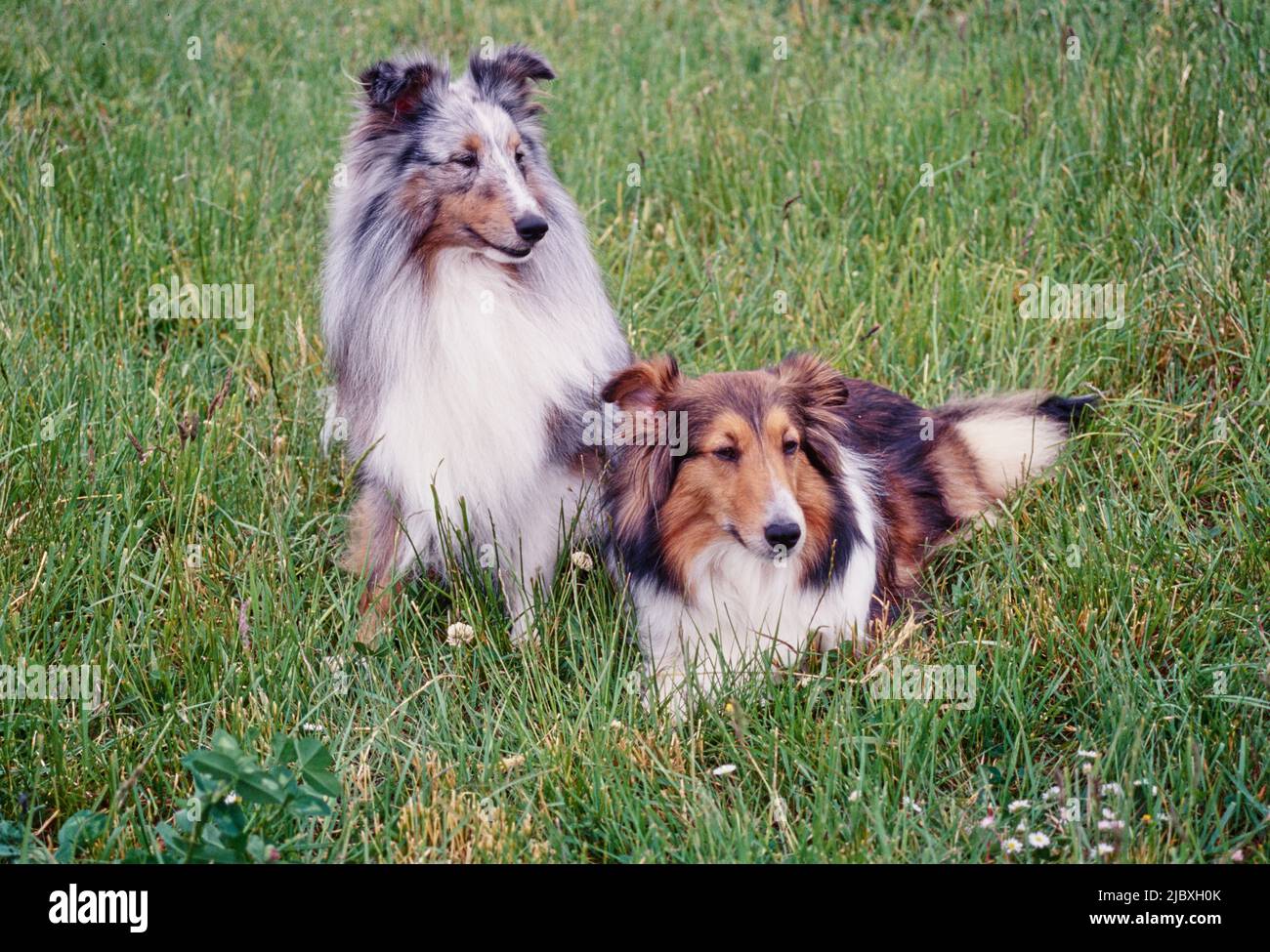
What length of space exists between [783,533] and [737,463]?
0.87ft

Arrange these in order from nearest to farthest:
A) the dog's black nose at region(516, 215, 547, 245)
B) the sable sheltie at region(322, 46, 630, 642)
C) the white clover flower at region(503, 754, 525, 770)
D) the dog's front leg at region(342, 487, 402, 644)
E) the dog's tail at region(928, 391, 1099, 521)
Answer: the white clover flower at region(503, 754, 525, 770)
the dog's black nose at region(516, 215, 547, 245)
the sable sheltie at region(322, 46, 630, 642)
the dog's front leg at region(342, 487, 402, 644)
the dog's tail at region(928, 391, 1099, 521)

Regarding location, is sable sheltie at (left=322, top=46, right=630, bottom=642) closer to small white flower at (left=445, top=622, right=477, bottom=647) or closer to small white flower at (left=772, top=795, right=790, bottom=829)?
small white flower at (left=445, top=622, right=477, bottom=647)

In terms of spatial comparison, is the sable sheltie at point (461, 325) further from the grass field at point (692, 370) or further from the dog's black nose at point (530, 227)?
the grass field at point (692, 370)

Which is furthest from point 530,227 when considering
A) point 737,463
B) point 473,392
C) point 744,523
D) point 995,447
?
point 995,447

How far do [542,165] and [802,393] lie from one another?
1140 millimetres

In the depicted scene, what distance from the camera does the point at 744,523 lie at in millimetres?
3439

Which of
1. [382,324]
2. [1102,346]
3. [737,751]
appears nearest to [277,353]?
[382,324]

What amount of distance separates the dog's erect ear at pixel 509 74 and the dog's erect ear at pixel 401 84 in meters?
0.14

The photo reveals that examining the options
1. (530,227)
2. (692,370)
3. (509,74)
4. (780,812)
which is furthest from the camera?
(692,370)

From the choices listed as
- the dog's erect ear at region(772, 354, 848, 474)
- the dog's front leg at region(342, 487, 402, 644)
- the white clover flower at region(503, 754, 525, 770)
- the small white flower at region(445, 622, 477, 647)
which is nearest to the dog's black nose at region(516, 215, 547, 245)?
the dog's erect ear at region(772, 354, 848, 474)

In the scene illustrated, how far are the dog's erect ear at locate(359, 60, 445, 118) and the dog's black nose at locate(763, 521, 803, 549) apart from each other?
1717mm

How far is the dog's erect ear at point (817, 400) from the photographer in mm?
3721

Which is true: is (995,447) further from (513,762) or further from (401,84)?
(401,84)

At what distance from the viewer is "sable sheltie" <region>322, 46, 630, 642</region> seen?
3.75m
